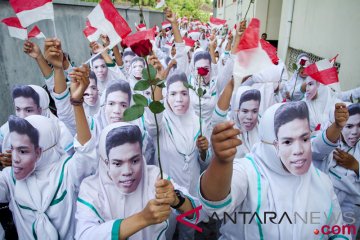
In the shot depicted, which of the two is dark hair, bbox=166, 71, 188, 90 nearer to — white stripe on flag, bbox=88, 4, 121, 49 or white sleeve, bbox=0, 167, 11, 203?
white stripe on flag, bbox=88, 4, 121, 49

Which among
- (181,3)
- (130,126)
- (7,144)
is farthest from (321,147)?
(181,3)

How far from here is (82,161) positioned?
1.96 meters

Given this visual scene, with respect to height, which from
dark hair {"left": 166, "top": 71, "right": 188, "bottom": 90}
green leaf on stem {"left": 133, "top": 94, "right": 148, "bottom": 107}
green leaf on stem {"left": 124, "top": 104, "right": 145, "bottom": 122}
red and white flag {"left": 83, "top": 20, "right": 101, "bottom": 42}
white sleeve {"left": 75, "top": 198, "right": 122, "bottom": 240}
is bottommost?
white sleeve {"left": 75, "top": 198, "right": 122, "bottom": 240}

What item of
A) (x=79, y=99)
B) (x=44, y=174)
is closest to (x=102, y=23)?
(x=79, y=99)

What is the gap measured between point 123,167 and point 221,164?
772 mm

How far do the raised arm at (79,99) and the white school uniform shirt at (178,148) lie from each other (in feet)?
2.66

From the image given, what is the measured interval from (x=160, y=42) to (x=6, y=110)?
6.02 metres

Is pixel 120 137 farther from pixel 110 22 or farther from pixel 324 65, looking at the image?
pixel 324 65

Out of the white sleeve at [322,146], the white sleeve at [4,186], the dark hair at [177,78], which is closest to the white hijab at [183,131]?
the dark hair at [177,78]

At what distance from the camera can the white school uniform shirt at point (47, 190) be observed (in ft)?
5.93

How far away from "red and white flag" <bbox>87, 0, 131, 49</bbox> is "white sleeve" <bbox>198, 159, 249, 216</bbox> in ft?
3.58

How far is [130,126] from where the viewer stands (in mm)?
1789

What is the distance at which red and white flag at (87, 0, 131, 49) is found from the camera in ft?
5.73

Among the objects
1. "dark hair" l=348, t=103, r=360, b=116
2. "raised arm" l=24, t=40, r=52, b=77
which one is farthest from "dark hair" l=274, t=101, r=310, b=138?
"raised arm" l=24, t=40, r=52, b=77
